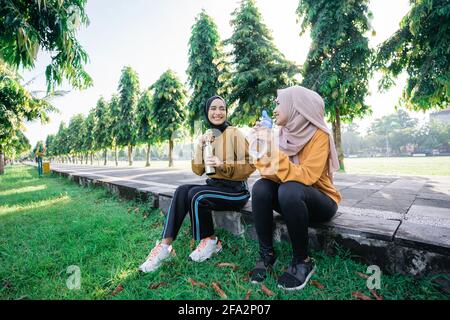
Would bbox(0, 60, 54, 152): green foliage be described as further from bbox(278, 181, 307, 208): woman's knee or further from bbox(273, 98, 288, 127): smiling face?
bbox(278, 181, 307, 208): woman's knee

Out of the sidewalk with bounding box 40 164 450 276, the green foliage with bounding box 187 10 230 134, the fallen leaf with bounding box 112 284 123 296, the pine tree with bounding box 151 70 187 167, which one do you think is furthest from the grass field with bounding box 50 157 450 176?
the fallen leaf with bounding box 112 284 123 296

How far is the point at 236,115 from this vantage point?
1217cm

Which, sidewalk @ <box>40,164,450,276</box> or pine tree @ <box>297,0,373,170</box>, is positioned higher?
pine tree @ <box>297,0,373,170</box>

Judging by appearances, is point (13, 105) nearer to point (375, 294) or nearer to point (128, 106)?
point (375, 294)

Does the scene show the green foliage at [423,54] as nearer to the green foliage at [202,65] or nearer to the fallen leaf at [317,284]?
the fallen leaf at [317,284]

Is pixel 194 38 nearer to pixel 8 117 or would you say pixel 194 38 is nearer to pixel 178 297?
pixel 8 117

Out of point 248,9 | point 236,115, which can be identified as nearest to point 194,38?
point 248,9

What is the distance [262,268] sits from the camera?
198cm

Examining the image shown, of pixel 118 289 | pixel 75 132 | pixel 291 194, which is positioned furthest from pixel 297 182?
pixel 75 132

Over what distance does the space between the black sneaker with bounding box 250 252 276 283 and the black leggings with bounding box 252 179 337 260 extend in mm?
58

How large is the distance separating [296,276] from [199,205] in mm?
1133

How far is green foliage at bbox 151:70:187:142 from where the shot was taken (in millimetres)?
18812

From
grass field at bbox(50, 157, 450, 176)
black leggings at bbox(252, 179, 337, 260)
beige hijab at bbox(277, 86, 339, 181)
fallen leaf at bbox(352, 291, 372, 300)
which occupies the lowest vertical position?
grass field at bbox(50, 157, 450, 176)

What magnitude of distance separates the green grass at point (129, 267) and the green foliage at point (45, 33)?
269 cm
